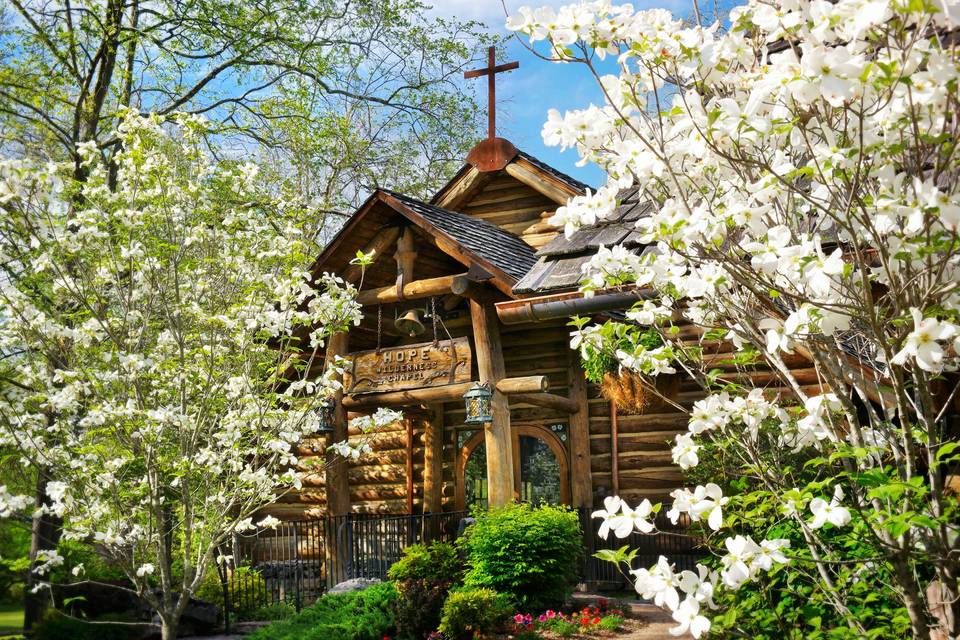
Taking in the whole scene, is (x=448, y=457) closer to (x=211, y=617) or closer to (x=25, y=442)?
(x=211, y=617)


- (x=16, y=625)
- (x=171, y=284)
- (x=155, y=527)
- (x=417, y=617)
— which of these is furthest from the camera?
(x=16, y=625)

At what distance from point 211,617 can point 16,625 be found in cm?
824

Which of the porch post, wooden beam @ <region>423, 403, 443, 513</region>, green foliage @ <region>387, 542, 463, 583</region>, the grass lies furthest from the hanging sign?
the grass

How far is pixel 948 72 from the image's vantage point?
2.82 meters

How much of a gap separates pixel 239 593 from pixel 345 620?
4.14 m

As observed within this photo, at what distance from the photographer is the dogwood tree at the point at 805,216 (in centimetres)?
307

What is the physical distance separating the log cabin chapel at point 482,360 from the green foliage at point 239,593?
1.72 m

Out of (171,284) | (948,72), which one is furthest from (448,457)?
(948,72)

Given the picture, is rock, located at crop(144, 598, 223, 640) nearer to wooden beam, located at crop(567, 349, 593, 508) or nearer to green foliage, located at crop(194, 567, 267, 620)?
green foliage, located at crop(194, 567, 267, 620)

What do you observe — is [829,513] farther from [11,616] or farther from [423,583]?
[11,616]

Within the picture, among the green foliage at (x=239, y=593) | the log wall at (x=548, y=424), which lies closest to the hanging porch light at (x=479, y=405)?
the log wall at (x=548, y=424)

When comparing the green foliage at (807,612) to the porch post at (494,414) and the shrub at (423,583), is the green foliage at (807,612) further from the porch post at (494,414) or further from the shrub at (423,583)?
the porch post at (494,414)

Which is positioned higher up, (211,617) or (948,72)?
(948,72)

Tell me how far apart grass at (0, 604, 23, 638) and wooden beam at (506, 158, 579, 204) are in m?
12.0
